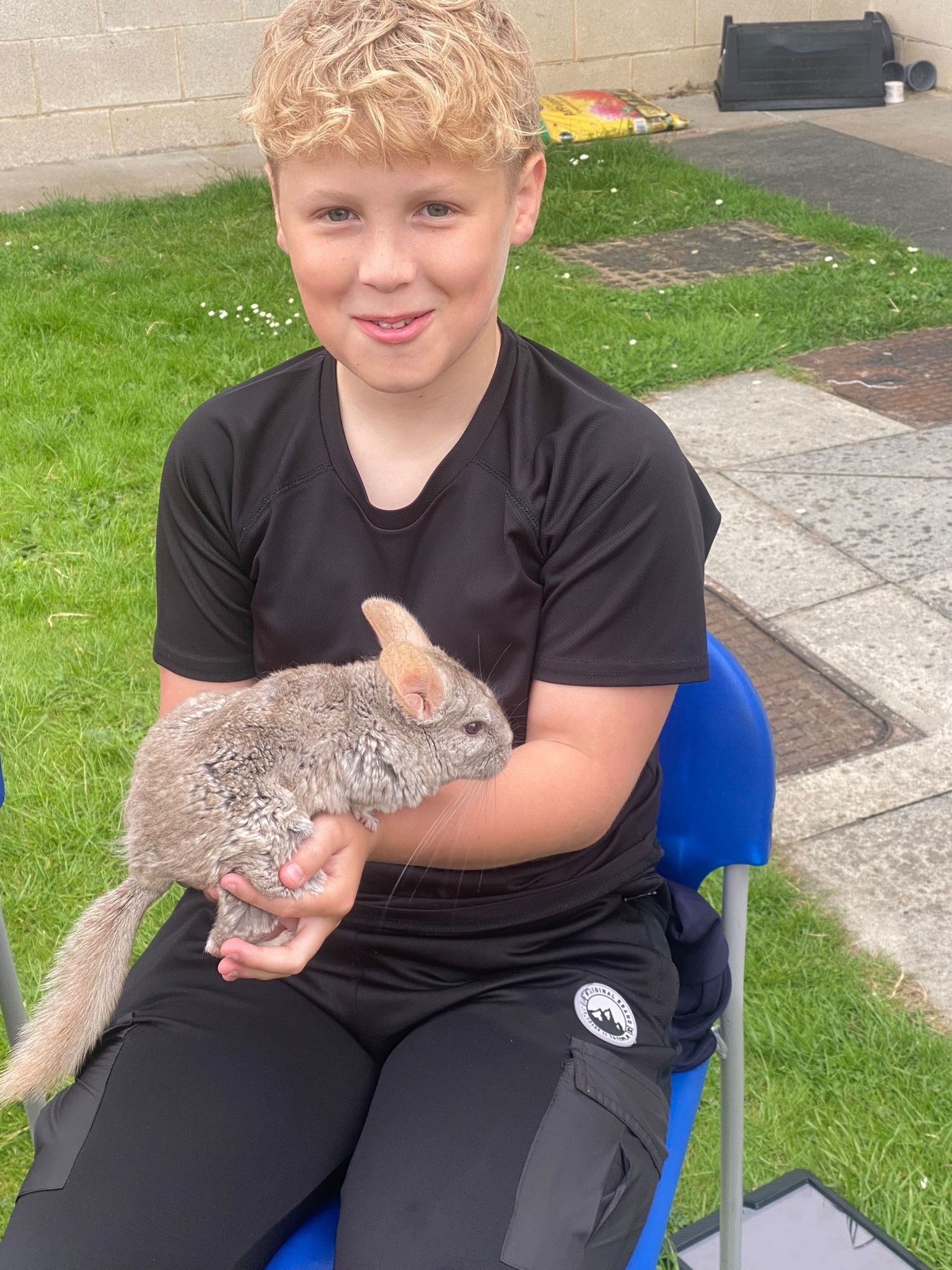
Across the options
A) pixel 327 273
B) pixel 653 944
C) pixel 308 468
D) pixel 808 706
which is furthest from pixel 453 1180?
pixel 808 706

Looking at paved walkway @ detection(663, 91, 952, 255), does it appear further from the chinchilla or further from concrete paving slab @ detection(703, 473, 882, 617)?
the chinchilla

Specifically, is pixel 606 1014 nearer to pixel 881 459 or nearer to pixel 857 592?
pixel 857 592

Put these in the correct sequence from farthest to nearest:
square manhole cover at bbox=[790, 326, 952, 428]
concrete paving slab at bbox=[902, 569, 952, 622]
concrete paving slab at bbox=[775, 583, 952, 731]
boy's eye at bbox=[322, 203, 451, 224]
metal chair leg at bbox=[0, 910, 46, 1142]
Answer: square manhole cover at bbox=[790, 326, 952, 428], concrete paving slab at bbox=[902, 569, 952, 622], concrete paving slab at bbox=[775, 583, 952, 731], metal chair leg at bbox=[0, 910, 46, 1142], boy's eye at bbox=[322, 203, 451, 224]

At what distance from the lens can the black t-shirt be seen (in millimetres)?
1891

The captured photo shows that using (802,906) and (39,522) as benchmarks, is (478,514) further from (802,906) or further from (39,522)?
(39,522)

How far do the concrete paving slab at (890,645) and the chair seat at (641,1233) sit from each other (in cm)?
208

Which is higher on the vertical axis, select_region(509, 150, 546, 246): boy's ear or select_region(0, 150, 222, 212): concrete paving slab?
select_region(509, 150, 546, 246): boy's ear

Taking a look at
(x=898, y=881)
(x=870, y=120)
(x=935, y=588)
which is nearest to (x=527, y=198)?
(x=898, y=881)

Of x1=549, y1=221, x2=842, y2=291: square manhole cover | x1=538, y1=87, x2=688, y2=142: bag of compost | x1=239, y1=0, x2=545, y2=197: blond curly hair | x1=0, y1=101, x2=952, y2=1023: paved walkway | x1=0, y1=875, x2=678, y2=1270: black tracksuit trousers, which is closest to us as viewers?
x1=0, y1=875, x2=678, y2=1270: black tracksuit trousers

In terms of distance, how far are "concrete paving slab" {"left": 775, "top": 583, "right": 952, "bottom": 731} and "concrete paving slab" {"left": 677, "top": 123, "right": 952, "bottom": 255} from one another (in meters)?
3.91

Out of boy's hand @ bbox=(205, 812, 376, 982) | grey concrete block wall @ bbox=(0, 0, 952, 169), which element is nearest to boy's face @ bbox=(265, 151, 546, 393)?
boy's hand @ bbox=(205, 812, 376, 982)

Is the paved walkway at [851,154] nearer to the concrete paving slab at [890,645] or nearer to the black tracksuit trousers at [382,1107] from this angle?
the concrete paving slab at [890,645]

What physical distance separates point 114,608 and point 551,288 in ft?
11.3

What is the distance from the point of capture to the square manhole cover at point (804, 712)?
3578 millimetres
